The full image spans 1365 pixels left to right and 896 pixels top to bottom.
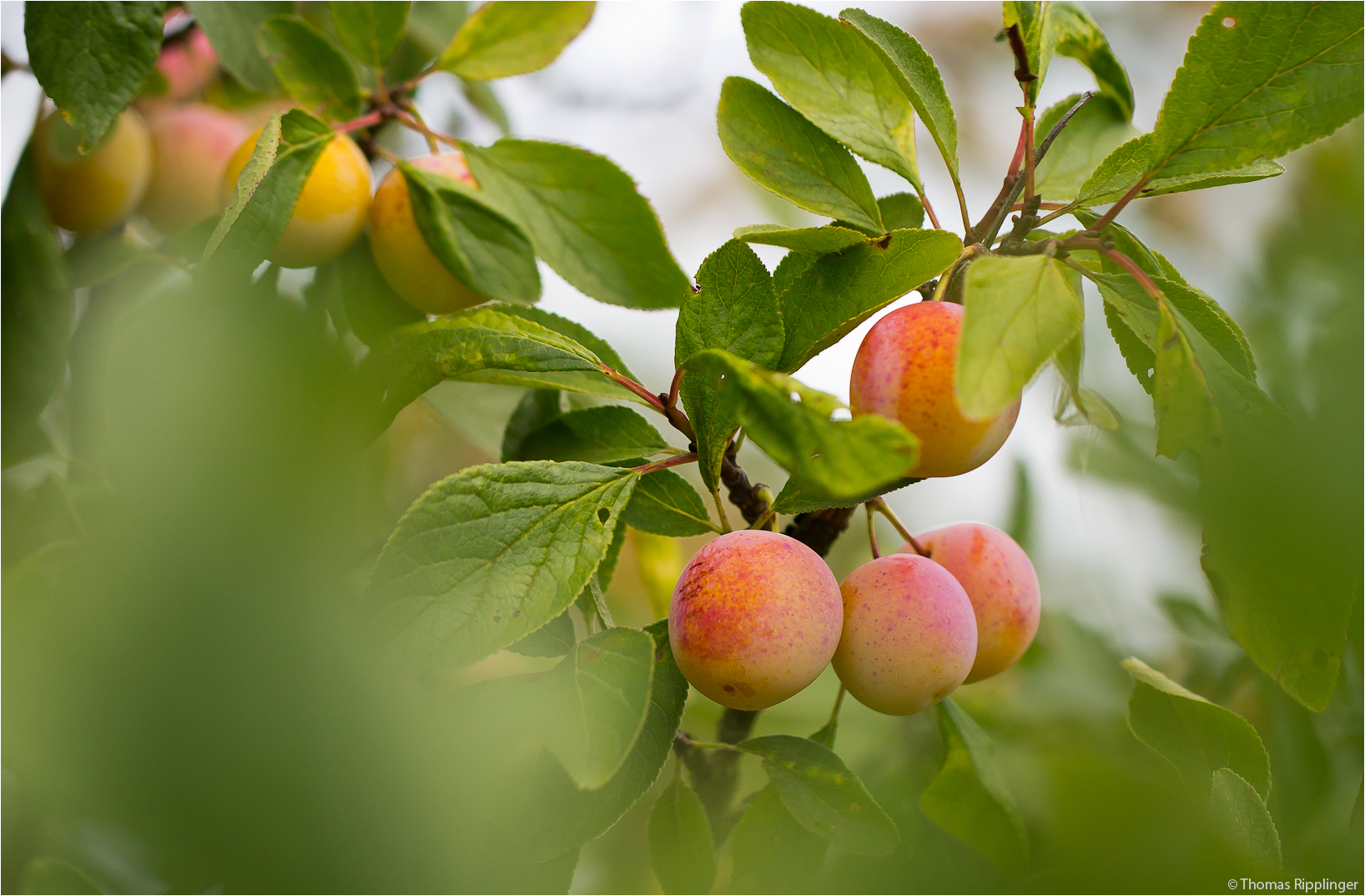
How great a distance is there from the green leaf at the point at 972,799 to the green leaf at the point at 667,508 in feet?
0.68

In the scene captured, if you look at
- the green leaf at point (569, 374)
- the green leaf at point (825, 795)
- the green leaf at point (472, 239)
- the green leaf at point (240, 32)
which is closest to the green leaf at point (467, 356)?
the green leaf at point (569, 374)

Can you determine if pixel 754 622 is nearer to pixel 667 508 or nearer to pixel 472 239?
pixel 667 508

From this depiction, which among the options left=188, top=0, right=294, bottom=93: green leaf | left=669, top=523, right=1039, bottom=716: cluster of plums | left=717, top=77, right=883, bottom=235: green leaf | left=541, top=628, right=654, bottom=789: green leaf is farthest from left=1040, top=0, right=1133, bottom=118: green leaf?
left=188, top=0, right=294, bottom=93: green leaf

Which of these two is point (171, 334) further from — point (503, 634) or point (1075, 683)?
point (1075, 683)

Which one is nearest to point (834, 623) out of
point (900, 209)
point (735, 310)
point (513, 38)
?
point (735, 310)

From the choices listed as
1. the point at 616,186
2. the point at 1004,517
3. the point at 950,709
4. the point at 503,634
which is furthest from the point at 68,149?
the point at 1004,517

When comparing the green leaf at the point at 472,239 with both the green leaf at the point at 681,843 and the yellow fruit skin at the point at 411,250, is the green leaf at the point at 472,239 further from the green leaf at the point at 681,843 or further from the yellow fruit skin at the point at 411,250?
Answer: the green leaf at the point at 681,843

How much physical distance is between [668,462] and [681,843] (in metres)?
0.23

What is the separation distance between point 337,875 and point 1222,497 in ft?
1.09

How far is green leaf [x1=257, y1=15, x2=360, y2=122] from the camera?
1.78 feet

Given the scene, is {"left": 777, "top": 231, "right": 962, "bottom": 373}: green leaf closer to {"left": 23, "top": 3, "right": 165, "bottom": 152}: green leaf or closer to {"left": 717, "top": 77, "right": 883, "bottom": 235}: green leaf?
{"left": 717, "top": 77, "right": 883, "bottom": 235}: green leaf

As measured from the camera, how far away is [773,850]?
1.52 ft

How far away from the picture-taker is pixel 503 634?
0.33 m

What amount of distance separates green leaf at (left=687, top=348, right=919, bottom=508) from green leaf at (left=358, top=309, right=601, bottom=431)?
13 cm
